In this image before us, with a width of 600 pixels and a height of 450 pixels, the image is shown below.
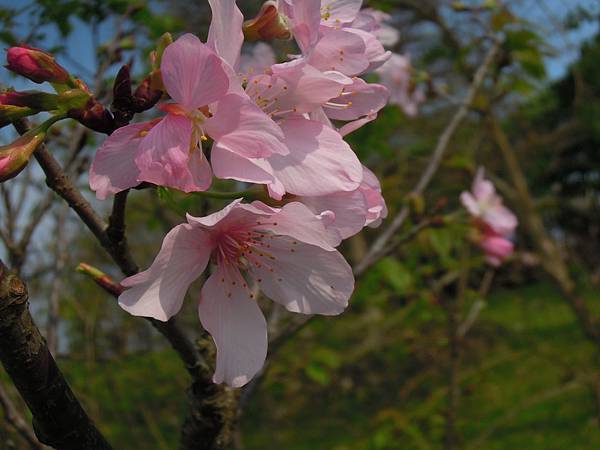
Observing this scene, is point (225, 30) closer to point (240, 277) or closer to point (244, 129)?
point (244, 129)

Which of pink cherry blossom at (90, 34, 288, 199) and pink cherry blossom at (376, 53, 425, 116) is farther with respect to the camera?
pink cherry blossom at (376, 53, 425, 116)

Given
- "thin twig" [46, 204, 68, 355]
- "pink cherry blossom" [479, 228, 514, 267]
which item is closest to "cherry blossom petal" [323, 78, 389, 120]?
"thin twig" [46, 204, 68, 355]

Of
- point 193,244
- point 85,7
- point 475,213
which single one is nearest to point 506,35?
point 475,213

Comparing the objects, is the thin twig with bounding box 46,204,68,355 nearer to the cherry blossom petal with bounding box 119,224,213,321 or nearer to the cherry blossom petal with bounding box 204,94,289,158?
the cherry blossom petal with bounding box 119,224,213,321

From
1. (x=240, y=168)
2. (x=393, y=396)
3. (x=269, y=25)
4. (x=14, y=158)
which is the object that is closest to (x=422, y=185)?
(x=269, y=25)

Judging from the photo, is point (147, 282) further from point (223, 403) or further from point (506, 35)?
point (506, 35)
